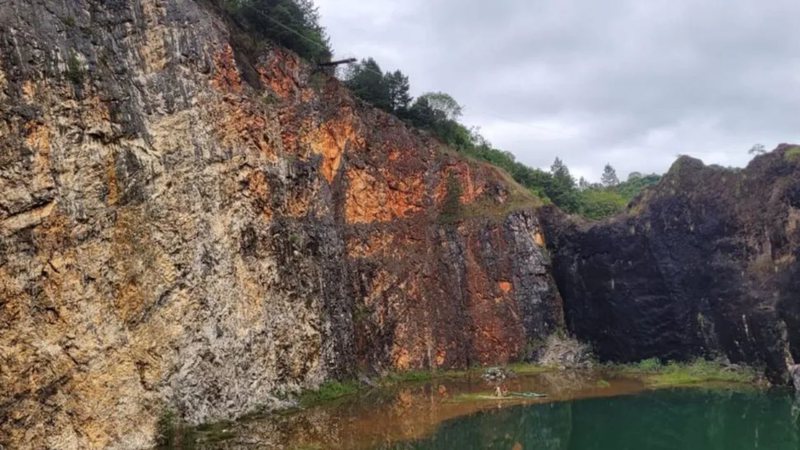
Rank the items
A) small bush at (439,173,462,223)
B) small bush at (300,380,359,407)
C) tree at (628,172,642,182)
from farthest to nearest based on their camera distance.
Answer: tree at (628,172,642,182)
small bush at (439,173,462,223)
small bush at (300,380,359,407)

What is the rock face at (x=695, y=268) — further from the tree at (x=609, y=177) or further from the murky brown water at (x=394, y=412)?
the tree at (x=609, y=177)

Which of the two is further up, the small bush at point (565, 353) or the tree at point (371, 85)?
the tree at point (371, 85)

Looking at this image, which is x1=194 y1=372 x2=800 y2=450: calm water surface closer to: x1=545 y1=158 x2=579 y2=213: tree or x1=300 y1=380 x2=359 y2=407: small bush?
x1=300 y1=380 x2=359 y2=407: small bush

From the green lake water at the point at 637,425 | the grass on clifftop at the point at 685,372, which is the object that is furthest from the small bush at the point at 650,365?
the green lake water at the point at 637,425

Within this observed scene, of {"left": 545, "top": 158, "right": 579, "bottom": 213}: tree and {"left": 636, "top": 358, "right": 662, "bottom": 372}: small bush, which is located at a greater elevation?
{"left": 545, "top": 158, "right": 579, "bottom": 213}: tree

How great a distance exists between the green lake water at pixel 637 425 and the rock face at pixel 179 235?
21.7 feet

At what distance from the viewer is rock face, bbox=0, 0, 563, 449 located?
57.3ft

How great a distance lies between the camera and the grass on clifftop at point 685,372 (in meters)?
32.9

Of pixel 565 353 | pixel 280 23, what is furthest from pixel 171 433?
pixel 565 353

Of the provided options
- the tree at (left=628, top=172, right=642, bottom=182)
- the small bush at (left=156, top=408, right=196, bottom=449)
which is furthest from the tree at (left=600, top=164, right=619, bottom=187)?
the small bush at (left=156, top=408, right=196, bottom=449)

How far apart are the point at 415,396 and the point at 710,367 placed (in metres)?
15.5

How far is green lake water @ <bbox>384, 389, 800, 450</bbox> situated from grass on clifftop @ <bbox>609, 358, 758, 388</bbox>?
305cm

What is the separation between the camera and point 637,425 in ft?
78.6

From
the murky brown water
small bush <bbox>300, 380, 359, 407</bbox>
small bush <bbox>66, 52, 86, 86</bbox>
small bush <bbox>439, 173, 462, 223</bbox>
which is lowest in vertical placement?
the murky brown water
